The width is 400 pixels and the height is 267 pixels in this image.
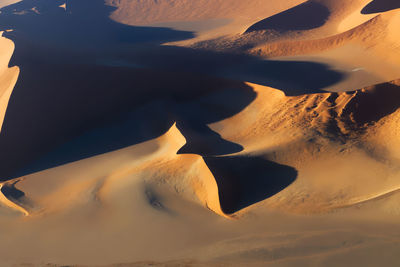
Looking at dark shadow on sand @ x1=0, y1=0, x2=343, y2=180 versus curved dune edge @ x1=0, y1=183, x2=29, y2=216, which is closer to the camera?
curved dune edge @ x1=0, y1=183, x2=29, y2=216

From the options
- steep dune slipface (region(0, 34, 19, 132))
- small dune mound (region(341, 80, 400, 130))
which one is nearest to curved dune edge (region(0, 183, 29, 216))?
steep dune slipface (region(0, 34, 19, 132))

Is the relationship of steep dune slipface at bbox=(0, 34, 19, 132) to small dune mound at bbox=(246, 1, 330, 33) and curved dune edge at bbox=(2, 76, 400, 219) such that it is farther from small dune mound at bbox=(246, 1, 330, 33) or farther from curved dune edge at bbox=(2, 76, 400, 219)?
small dune mound at bbox=(246, 1, 330, 33)

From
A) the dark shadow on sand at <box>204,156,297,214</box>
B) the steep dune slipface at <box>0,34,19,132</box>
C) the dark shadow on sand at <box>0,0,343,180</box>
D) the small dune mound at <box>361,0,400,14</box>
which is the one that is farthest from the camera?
the small dune mound at <box>361,0,400,14</box>

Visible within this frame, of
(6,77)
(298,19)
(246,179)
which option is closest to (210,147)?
(246,179)

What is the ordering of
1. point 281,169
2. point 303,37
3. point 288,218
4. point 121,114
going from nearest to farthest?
point 288,218 < point 281,169 < point 121,114 < point 303,37

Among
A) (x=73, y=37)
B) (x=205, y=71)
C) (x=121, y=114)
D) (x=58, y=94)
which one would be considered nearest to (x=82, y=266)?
(x=121, y=114)

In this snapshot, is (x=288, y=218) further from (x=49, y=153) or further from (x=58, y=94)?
(x=58, y=94)
